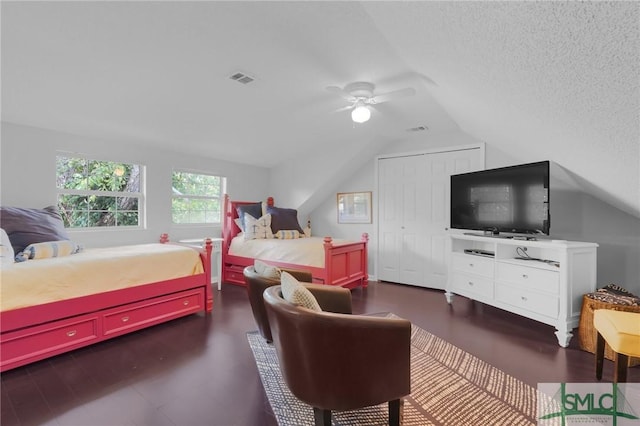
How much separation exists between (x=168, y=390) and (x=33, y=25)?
231 cm

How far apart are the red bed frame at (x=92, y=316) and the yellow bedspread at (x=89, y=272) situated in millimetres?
55

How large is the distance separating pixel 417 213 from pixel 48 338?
4196mm

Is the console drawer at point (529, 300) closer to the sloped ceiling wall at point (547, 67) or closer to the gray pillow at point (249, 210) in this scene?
the sloped ceiling wall at point (547, 67)

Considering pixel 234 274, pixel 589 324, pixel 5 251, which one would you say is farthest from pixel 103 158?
pixel 589 324

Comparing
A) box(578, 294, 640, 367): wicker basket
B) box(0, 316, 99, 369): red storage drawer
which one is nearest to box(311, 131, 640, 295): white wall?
box(578, 294, 640, 367): wicker basket

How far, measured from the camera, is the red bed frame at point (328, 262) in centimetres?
383

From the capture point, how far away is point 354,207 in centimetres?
509

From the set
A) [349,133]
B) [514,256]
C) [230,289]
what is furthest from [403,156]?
[230,289]

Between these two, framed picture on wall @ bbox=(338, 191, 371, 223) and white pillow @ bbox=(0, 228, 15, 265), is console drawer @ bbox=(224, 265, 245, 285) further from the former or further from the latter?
white pillow @ bbox=(0, 228, 15, 265)

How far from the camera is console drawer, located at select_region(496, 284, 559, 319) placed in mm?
2599

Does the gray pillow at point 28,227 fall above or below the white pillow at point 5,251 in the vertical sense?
above

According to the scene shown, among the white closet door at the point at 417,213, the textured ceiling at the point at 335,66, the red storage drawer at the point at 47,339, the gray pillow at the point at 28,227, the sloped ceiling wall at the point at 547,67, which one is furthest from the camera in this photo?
the white closet door at the point at 417,213

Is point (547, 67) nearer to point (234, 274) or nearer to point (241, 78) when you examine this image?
point (241, 78)

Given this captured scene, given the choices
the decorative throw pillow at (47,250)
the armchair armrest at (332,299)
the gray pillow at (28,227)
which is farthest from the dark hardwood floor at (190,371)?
the gray pillow at (28,227)
